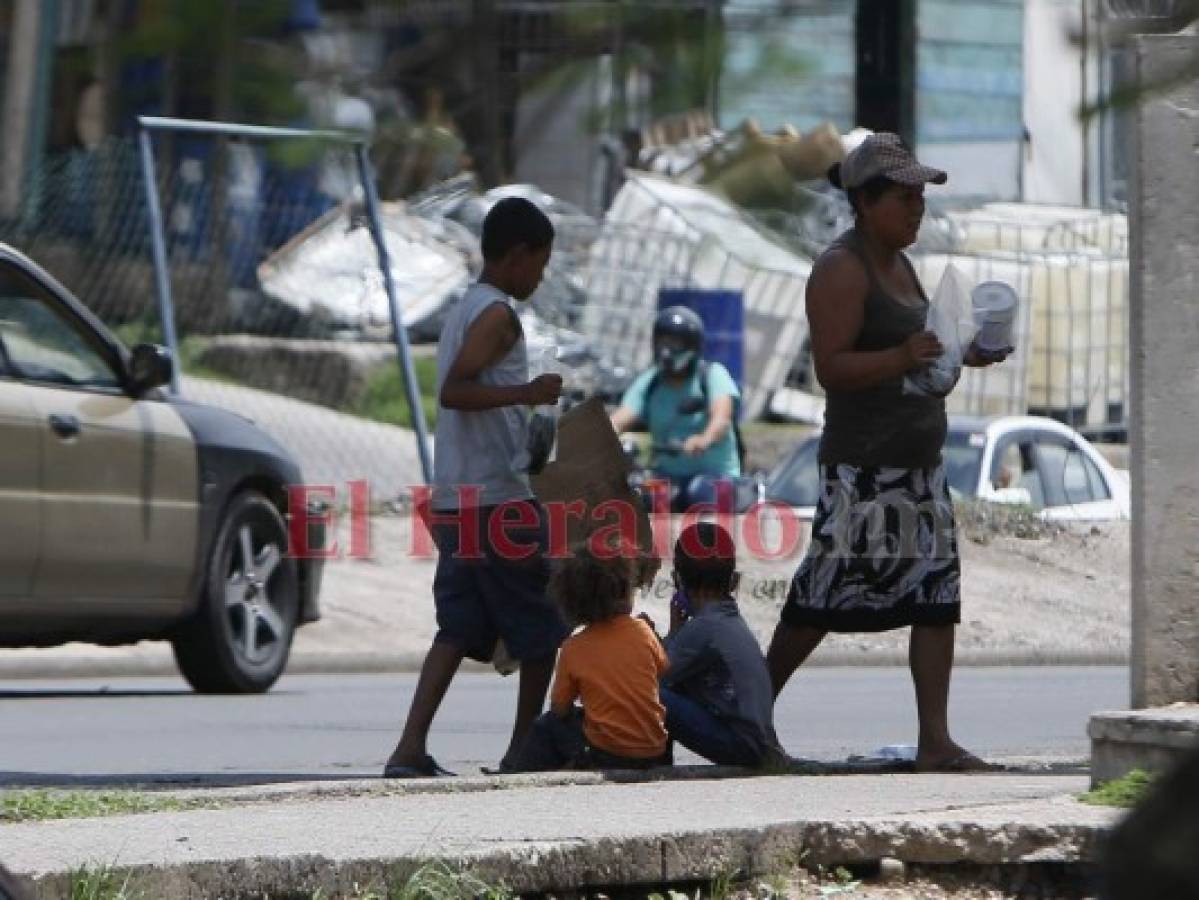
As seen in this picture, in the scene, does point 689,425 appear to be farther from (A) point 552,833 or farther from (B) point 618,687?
(A) point 552,833

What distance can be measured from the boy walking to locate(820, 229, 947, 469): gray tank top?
0.81 meters

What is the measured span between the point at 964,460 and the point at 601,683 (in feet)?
30.4

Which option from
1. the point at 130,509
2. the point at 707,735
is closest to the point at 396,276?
the point at 130,509

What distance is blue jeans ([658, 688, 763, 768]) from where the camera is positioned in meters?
7.69

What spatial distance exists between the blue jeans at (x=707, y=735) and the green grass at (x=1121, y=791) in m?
1.26

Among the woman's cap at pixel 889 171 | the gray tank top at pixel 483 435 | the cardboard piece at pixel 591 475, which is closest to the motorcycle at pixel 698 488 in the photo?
the cardboard piece at pixel 591 475

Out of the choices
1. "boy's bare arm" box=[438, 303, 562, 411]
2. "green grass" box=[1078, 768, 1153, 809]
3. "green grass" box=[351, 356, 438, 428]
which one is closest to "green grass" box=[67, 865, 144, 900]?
"green grass" box=[1078, 768, 1153, 809]

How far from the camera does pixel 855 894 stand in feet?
20.2

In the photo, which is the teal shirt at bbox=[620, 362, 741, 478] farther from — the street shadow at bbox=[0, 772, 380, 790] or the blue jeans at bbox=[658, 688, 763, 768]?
the blue jeans at bbox=[658, 688, 763, 768]

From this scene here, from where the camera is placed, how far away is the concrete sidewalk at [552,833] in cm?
565

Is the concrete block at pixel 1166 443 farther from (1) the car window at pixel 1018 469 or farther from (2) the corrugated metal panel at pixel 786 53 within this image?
(1) the car window at pixel 1018 469

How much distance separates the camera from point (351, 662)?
46.3ft

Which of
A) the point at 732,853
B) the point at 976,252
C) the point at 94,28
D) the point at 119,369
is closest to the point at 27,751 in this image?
the point at 119,369

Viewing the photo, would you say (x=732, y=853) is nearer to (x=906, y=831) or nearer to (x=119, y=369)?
(x=906, y=831)
